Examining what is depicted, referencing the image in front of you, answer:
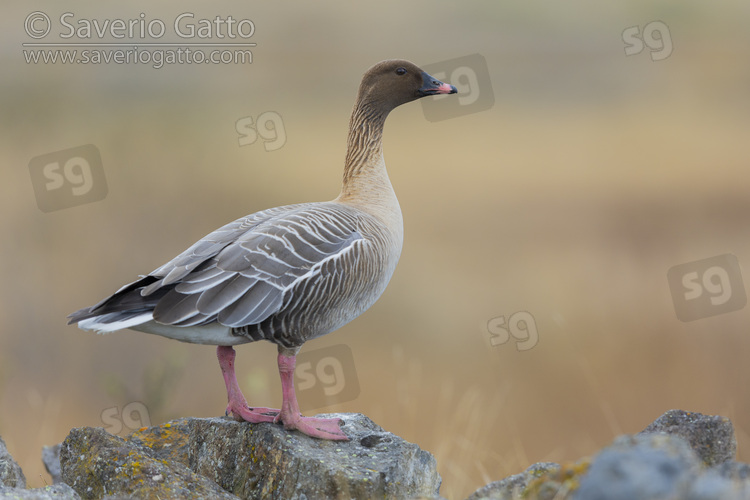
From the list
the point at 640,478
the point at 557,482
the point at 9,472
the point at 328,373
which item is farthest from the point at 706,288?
the point at 640,478

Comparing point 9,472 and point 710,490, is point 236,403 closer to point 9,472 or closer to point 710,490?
point 9,472

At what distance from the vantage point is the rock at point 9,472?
16.7 ft

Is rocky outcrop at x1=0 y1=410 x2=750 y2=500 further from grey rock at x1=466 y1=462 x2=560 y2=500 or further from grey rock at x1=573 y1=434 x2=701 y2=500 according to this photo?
grey rock at x1=573 y1=434 x2=701 y2=500

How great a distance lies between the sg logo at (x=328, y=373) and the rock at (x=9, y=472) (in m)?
3.35

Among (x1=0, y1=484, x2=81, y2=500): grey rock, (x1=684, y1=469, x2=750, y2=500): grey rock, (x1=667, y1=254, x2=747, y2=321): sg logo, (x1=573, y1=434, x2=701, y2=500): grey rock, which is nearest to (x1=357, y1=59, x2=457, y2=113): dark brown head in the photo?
(x1=0, y1=484, x2=81, y2=500): grey rock

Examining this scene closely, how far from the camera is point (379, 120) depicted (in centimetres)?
705

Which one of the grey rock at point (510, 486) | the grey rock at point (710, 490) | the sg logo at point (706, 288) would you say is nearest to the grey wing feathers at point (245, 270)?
the grey rock at point (510, 486)

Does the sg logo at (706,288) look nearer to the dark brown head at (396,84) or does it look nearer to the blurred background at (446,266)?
the blurred background at (446,266)

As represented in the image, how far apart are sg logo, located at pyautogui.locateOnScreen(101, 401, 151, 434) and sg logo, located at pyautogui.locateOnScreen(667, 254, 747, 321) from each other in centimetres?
725

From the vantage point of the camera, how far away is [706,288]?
36.2 feet

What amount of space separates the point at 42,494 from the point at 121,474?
65 cm

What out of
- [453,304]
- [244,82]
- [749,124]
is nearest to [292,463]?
[453,304]

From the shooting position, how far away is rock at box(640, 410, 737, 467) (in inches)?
181

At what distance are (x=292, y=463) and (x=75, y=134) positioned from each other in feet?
44.4
